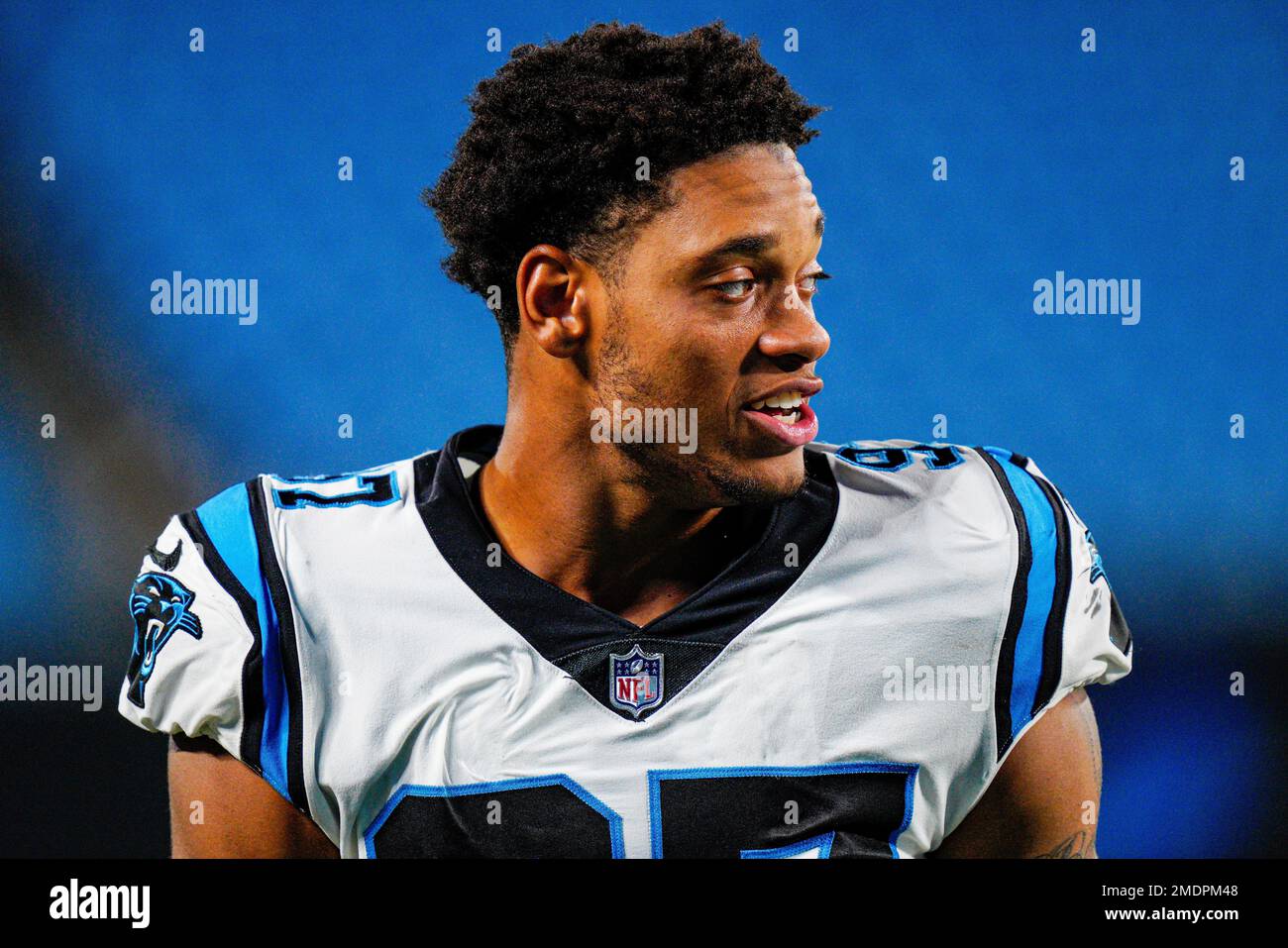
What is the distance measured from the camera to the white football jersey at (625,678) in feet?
6.25

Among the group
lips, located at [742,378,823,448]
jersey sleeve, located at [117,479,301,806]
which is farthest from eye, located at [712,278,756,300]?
jersey sleeve, located at [117,479,301,806]

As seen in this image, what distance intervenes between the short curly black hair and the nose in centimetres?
22

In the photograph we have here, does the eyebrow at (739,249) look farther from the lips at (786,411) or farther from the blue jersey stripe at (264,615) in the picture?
the blue jersey stripe at (264,615)

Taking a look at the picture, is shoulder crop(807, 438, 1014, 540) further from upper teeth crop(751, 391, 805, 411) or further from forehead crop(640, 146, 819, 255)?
forehead crop(640, 146, 819, 255)

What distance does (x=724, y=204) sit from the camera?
1835mm

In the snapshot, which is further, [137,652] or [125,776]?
[125,776]

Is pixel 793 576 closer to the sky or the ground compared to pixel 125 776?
closer to the sky

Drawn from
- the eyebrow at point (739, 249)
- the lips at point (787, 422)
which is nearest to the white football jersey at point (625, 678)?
the lips at point (787, 422)

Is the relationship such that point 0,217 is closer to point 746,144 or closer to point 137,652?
point 137,652

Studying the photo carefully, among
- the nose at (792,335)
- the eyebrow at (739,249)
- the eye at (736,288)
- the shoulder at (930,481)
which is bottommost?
the shoulder at (930,481)

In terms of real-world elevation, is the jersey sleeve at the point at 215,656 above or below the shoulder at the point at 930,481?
below
